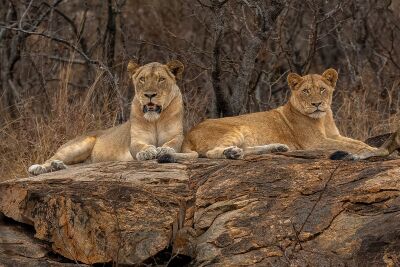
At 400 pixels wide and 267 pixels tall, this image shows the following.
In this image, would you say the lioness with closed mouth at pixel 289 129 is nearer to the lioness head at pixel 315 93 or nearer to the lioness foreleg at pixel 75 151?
the lioness head at pixel 315 93

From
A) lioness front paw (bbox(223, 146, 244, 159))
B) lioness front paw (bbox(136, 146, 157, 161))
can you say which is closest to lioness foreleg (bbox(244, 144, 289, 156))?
lioness front paw (bbox(223, 146, 244, 159))

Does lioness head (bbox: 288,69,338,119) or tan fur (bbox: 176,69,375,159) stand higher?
lioness head (bbox: 288,69,338,119)

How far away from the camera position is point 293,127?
25.7 feet

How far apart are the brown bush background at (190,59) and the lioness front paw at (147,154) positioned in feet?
4.32

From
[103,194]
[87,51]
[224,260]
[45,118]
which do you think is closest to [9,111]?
[45,118]

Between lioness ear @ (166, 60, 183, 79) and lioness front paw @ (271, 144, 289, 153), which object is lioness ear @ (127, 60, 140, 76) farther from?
lioness front paw @ (271, 144, 289, 153)

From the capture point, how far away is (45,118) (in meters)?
9.59

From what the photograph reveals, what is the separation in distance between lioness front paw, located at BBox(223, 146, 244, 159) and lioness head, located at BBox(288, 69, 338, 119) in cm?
116

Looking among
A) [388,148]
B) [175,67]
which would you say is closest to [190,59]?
[175,67]

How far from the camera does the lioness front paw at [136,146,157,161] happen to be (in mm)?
7020

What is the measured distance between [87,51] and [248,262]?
250 inches

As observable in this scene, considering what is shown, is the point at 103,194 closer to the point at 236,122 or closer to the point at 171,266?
the point at 171,266

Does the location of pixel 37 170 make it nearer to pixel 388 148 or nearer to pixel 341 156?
pixel 341 156

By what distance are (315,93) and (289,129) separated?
34 cm
